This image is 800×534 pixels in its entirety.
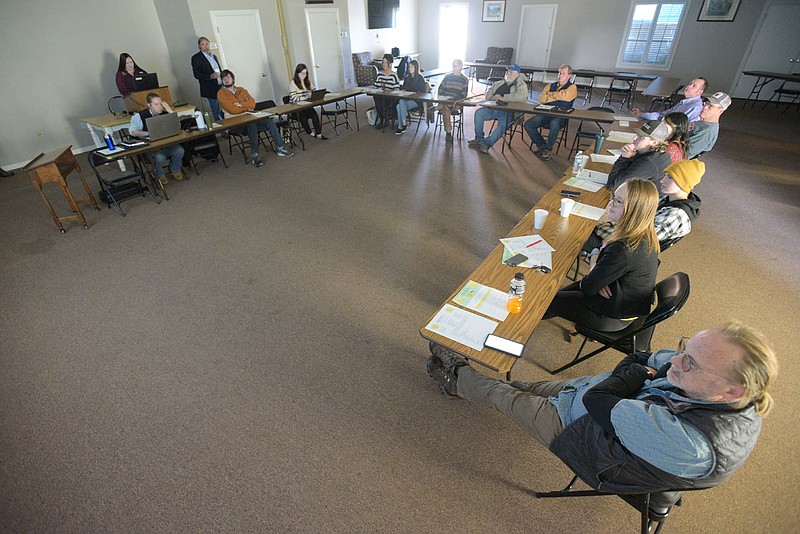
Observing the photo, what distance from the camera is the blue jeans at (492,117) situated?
6484 mm

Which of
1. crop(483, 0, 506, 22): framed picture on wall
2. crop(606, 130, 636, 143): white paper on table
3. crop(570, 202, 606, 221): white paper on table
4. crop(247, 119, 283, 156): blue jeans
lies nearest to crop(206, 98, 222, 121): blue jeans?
crop(247, 119, 283, 156): blue jeans

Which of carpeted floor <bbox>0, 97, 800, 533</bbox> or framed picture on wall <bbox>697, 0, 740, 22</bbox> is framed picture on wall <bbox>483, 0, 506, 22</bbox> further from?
carpeted floor <bbox>0, 97, 800, 533</bbox>

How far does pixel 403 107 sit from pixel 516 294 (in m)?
6.49

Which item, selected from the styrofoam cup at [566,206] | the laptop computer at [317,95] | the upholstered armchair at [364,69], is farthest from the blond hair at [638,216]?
the upholstered armchair at [364,69]

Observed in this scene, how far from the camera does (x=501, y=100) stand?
6477 mm

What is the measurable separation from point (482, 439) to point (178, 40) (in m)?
8.75

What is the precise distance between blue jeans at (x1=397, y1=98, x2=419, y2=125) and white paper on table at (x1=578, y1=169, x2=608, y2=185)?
15.5ft

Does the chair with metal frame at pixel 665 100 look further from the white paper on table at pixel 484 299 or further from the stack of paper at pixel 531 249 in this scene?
the white paper on table at pixel 484 299

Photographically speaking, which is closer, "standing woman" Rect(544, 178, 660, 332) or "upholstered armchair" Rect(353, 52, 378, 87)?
"standing woman" Rect(544, 178, 660, 332)

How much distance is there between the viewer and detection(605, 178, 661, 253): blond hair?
2049 mm

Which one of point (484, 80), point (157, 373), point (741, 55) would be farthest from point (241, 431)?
point (741, 55)

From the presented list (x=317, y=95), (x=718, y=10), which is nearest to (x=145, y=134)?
(x=317, y=95)

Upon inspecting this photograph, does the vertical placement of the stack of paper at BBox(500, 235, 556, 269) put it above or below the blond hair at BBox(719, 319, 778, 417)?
below

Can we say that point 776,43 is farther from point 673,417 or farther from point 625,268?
point 673,417
